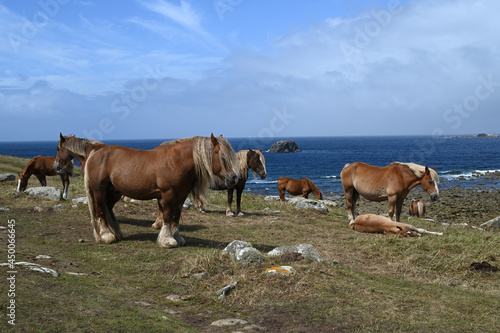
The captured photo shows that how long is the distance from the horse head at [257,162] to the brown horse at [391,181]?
10.1 feet

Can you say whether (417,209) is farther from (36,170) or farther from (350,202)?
(36,170)

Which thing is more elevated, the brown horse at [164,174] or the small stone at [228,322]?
the brown horse at [164,174]

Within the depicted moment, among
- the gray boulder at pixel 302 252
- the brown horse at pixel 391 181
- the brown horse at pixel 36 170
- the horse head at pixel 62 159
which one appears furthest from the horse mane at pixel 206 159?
the brown horse at pixel 36 170

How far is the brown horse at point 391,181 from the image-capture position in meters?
13.5

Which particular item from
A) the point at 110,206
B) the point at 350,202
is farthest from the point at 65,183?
the point at 350,202

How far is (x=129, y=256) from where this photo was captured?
8320mm

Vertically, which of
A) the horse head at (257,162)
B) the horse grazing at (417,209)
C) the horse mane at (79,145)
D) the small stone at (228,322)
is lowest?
the horse grazing at (417,209)

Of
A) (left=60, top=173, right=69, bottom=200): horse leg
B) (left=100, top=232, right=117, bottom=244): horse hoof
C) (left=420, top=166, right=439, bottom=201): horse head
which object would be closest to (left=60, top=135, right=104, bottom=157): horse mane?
(left=100, top=232, right=117, bottom=244): horse hoof

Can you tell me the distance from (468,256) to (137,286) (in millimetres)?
7266

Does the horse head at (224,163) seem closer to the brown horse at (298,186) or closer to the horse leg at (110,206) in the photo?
the horse leg at (110,206)

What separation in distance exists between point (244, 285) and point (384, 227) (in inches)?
277

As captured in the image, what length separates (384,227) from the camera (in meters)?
12.1

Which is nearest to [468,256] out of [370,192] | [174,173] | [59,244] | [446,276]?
[446,276]

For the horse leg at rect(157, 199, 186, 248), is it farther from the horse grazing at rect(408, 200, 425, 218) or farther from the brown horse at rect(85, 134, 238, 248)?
the horse grazing at rect(408, 200, 425, 218)
